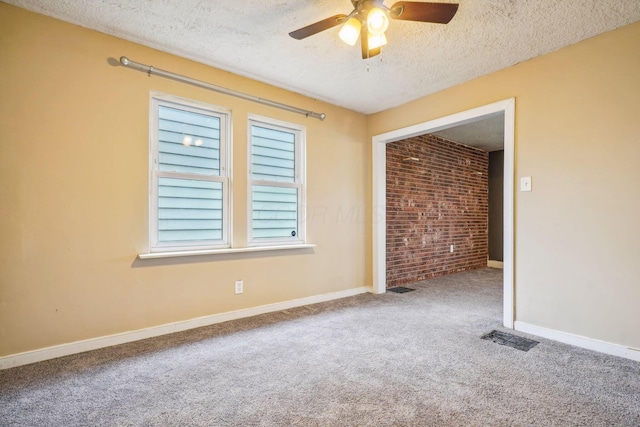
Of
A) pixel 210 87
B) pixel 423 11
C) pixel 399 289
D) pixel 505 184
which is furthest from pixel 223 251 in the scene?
pixel 505 184

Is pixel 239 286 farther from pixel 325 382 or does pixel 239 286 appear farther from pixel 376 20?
pixel 376 20

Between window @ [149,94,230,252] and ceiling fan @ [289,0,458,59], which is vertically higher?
ceiling fan @ [289,0,458,59]

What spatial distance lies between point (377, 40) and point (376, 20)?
146 mm

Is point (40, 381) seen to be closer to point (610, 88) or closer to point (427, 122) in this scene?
point (427, 122)

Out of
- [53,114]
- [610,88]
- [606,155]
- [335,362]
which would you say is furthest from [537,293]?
[53,114]

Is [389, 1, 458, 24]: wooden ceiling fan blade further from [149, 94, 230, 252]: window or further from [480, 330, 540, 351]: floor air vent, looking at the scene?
[480, 330, 540, 351]: floor air vent

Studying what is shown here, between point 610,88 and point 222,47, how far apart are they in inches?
121

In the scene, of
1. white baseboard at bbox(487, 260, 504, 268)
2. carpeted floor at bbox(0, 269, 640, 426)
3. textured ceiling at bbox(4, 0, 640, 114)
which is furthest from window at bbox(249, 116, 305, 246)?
white baseboard at bbox(487, 260, 504, 268)

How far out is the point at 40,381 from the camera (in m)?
1.94

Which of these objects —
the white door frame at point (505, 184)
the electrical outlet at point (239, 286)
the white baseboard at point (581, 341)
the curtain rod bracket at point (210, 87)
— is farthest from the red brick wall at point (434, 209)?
the electrical outlet at point (239, 286)

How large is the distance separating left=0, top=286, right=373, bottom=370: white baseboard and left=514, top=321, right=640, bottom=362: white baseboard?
6.98ft

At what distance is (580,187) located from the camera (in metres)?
2.51

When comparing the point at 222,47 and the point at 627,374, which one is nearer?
the point at 627,374

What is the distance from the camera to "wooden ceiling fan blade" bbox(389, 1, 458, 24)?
5.53ft
